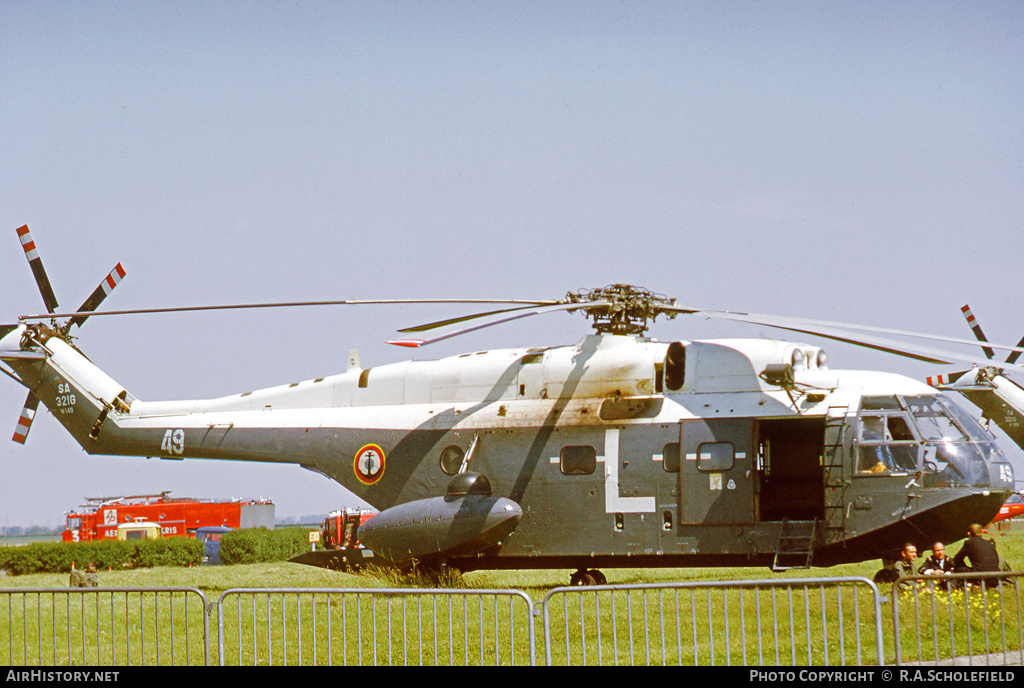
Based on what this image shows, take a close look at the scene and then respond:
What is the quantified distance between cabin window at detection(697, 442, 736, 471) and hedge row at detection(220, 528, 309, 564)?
2251 centimetres

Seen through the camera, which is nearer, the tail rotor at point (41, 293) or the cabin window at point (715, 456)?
the cabin window at point (715, 456)

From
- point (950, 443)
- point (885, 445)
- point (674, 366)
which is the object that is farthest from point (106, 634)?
point (950, 443)

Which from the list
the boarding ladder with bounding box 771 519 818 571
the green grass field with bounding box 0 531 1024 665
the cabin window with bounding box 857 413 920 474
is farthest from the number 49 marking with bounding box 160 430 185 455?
the cabin window with bounding box 857 413 920 474

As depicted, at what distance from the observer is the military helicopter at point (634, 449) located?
48.4ft

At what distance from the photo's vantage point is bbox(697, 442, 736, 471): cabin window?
1541 cm

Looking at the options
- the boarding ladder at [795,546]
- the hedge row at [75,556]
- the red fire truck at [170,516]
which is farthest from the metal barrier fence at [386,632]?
the red fire truck at [170,516]

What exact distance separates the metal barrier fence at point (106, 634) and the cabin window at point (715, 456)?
7278 millimetres

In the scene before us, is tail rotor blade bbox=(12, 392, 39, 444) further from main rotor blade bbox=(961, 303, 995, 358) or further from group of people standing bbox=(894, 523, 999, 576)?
main rotor blade bbox=(961, 303, 995, 358)

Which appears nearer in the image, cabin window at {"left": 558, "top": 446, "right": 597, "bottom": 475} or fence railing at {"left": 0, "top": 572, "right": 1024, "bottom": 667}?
fence railing at {"left": 0, "top": 572, "right": 1024, "bottom": 667}

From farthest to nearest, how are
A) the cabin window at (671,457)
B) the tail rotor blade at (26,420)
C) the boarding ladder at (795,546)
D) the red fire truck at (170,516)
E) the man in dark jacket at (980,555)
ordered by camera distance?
the red fire truck at (170,516)
the tail rotor blade at (26,420)
the cabin window at (671,457)
the boarding ladder at (795,546)
the man in dark jacket at (980,555)

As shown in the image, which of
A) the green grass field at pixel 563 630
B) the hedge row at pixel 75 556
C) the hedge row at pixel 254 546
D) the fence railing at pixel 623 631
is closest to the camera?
the fence railing at pixel 623 631

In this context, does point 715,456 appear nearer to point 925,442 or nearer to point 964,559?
point 925,442

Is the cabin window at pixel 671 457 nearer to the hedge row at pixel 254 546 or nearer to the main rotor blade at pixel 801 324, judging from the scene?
the main rotor blade at pixel 801 324
